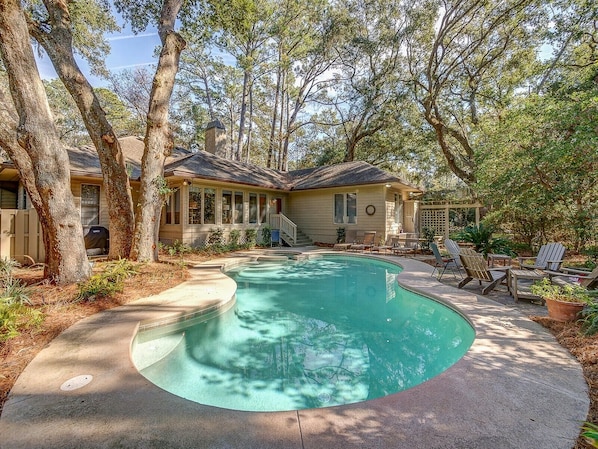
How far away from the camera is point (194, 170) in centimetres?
1185

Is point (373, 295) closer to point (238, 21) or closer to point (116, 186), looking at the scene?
point (116, 186)

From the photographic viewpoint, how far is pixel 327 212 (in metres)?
15.3

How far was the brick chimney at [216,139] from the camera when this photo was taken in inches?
637

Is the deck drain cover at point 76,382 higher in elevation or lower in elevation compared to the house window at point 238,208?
lower

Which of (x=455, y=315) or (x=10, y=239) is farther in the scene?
(x=10, y=239)

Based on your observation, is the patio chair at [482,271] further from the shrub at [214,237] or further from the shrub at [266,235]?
the shrub at [266,235]

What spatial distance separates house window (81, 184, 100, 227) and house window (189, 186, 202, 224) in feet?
11.2

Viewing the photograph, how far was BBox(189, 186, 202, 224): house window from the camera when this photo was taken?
487 inches

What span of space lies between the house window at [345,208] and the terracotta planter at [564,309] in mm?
10412

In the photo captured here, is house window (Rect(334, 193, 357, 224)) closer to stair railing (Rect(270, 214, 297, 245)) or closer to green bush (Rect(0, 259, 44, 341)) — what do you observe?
stair railing (Rect(270, 214, 297, 245))

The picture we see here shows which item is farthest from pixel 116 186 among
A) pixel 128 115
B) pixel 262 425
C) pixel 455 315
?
pixel 128 115

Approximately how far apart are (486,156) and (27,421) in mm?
12163

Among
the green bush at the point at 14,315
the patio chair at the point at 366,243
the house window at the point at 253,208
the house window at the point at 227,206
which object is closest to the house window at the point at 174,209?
the house window at the point at 227,206

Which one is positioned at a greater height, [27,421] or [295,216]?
[295,216]
